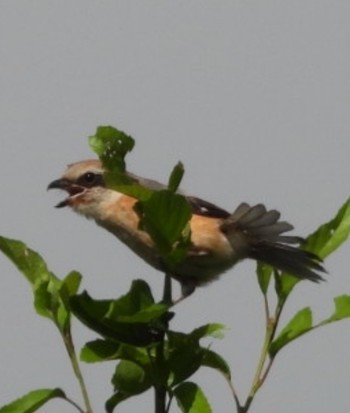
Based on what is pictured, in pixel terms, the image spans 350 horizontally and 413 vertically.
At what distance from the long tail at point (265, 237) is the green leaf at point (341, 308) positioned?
2.65 feet

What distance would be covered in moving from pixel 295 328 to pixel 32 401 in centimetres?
89

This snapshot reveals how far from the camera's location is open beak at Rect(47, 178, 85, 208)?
15.7 ft

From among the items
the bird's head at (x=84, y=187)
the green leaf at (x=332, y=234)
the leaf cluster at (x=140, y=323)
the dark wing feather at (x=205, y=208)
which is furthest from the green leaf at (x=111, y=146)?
the dark wing feather at (x=205, y=208)

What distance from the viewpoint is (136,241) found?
15.4ft

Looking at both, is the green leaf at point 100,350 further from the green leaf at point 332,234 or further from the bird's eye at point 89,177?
the bird's eye at point 89,177

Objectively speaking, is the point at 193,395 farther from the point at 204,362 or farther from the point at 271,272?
the point at 271,272

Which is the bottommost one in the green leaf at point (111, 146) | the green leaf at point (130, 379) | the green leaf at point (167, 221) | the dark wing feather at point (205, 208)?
the green leaf at point (130, 379)

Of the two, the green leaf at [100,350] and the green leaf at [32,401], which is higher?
the green leaf at [100,350]

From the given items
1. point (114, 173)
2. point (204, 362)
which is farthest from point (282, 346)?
point (114, 173)

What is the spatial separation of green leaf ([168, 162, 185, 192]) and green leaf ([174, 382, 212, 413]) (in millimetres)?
599

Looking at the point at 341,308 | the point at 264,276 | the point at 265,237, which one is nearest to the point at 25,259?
the point at 264,276

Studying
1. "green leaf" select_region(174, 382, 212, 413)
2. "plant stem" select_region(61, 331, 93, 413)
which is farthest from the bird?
"green leaf" select_region(174, 382, 212, 413)

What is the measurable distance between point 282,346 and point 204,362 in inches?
11.1

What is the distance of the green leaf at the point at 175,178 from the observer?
2947mm
